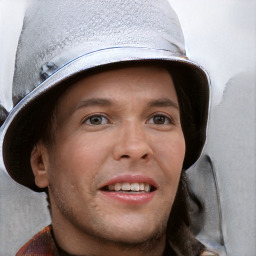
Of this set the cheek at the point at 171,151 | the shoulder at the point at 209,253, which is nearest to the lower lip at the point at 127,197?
the cheek at the point at 171,151

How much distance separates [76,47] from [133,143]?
0.94ft

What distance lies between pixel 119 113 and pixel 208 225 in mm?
486

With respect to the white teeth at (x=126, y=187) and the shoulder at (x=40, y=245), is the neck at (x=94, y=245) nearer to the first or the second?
the shoulder at (x=40, y=245)

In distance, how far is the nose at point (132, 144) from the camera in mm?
1383

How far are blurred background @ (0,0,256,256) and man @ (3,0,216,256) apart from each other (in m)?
0.12

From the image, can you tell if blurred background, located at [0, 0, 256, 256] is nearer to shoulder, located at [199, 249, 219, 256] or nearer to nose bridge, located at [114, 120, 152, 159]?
shoulder, located at [199, 249, 219, 256]

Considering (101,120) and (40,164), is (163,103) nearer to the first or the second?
(101,120)

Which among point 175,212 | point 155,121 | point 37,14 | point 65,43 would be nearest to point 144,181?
point 155,121

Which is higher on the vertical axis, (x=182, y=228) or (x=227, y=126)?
(x=227, y=126)

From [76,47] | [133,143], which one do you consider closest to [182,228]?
[133,143]

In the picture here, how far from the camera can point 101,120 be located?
1445mm

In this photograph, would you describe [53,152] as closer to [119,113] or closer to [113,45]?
[119,113]

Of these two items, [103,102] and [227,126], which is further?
[227,126]

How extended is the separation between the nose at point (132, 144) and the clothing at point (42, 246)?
0.34 meters
